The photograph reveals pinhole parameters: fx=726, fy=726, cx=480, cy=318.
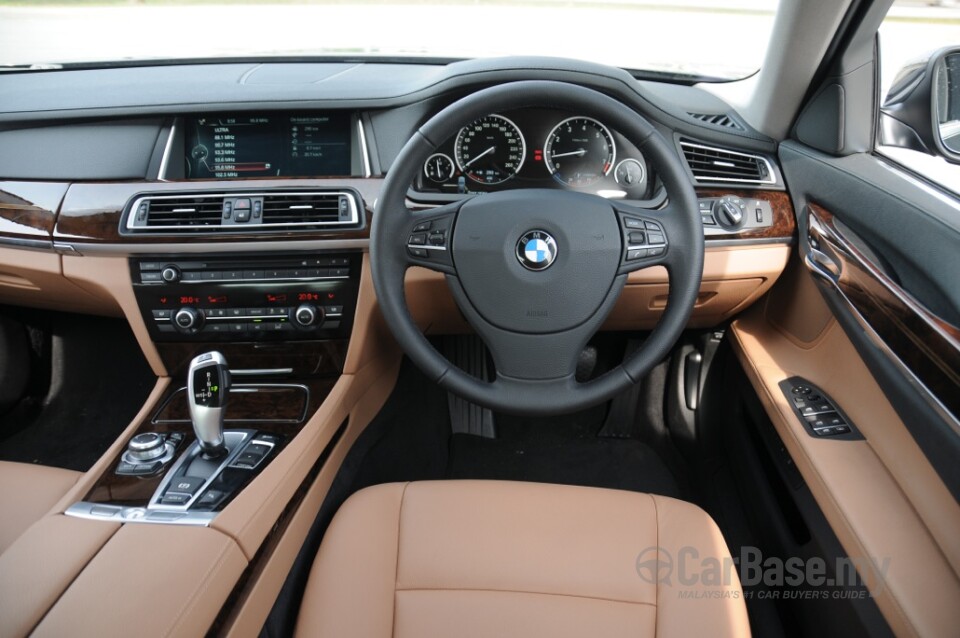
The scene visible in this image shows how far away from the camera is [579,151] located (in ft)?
5.87

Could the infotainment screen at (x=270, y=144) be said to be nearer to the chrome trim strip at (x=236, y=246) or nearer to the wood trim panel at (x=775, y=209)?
the chrome trim strip at (x=236, y=246)

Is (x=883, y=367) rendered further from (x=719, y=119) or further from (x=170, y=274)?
(x=170, y=274)

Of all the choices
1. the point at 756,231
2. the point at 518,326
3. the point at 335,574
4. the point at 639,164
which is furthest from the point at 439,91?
the point at 335,574

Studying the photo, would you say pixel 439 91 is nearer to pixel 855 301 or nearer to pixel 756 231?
pixel 756 231

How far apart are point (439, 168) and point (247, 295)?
1.84 ft

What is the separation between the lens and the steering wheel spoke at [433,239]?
4.95 feet

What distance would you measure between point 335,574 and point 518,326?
587mm

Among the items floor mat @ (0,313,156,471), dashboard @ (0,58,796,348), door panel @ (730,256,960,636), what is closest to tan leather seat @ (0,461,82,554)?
dashboard @ (0,58,796,348)

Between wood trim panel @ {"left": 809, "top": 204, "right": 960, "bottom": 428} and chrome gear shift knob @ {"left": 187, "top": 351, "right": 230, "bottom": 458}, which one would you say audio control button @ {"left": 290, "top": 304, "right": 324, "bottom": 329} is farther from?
wood trim panel @ {"left": 809, "top": 204, "right": 960, "bottom": 428}

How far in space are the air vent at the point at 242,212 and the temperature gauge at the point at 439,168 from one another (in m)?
0.19

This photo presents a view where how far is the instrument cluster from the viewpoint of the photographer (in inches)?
69.2

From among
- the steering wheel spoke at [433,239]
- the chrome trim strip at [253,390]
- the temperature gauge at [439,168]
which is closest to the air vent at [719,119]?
the temperature gauge at [439,168]

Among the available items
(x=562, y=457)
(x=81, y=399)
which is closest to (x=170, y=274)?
(x=81, y=399)

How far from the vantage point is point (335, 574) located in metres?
1.30
